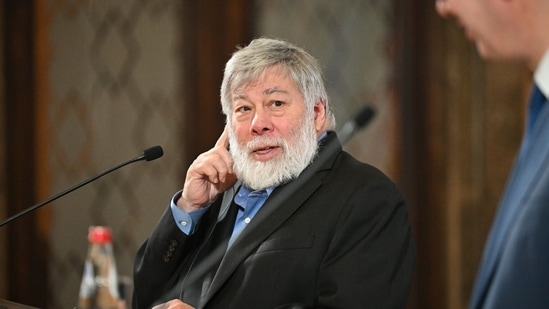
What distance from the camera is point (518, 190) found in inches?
45.3

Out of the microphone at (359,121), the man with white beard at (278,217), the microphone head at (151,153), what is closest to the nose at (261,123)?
the man with white beard at (278,217)

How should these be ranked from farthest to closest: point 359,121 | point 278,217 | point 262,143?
point 262,143, point 278,217, point 359,121

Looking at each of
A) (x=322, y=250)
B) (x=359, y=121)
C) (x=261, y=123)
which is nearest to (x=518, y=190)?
(x=359, y=121)

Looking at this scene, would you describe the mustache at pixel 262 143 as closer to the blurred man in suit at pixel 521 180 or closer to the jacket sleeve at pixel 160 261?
the jacket sleeve at pixel 160 261

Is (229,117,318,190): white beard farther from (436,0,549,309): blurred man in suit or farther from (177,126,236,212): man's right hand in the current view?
(436,0,549,309): blurred man in suit

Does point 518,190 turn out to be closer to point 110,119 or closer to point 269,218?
point 269,218

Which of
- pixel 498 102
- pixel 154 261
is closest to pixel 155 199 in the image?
pixel 498 102

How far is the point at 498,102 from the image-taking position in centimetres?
374

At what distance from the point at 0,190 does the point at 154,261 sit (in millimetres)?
2897

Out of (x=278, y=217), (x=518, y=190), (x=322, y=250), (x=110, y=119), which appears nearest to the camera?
(x=518, y=190)

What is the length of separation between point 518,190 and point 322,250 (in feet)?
3.71

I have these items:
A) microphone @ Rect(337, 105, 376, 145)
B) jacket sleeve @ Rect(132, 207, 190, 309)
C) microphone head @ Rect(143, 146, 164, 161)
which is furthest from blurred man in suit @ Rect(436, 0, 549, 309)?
jacket sleeve @ Rect(132, 207, 190, 309)

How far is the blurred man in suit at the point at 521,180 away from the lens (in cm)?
110

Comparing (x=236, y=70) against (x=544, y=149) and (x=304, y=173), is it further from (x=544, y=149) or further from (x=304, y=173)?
(x=544, y=149)
